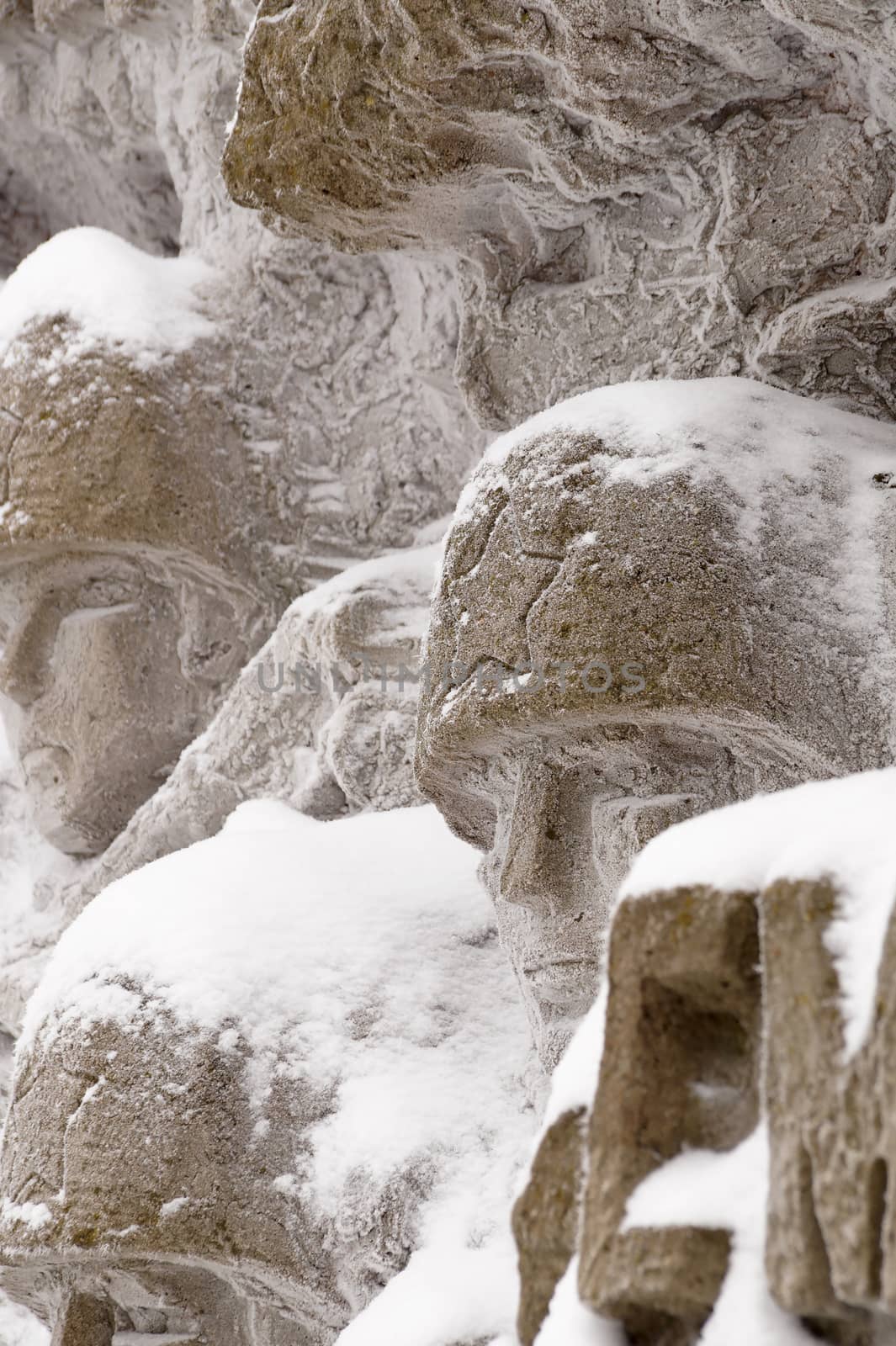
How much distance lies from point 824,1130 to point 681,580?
1.86 ft

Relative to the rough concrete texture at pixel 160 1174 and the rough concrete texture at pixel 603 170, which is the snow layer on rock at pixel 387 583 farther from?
the rough concrete texture at pixel 160 1174

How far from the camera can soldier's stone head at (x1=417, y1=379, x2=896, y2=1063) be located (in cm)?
108

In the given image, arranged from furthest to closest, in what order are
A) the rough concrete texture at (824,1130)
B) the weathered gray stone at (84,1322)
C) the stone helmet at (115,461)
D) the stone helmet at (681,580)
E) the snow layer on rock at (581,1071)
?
the stone helmet at (115,461), the weathered gray stone at (84,1322), the stone helmet at (681,580), the snow layer on rock at (581,1071), the rough concrete texture at (824,1130)

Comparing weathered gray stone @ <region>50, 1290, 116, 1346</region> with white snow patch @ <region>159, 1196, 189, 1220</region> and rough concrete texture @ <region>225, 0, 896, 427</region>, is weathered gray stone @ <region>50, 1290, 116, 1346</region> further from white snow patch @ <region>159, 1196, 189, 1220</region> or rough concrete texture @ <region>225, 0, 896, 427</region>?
rough concrete texture @ <region>225, 0, 896, 427</region>

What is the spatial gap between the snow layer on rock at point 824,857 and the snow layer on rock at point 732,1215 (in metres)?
0.09

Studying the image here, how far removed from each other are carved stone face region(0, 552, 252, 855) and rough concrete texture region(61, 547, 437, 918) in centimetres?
11

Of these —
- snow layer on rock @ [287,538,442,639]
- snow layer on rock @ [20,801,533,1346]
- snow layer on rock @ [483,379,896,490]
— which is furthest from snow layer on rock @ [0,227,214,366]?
snow layer on rock @ [483,379,896,490]

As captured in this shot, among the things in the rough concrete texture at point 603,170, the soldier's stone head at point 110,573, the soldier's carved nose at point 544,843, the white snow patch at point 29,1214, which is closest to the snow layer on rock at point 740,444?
the rough concrete texture at point 603,170

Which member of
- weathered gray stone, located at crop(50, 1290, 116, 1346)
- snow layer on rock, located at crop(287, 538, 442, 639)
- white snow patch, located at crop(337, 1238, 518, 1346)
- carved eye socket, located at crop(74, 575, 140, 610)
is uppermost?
snow layer on rock, located at crop(287, 538, 442, 639)

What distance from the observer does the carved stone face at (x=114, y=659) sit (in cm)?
203

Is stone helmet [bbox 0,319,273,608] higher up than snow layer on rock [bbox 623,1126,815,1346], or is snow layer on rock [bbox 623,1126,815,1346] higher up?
snow layer on rock [bbox 623,1126,815,1346]

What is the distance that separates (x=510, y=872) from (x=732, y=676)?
28 centimetres

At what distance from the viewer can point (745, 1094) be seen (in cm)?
65

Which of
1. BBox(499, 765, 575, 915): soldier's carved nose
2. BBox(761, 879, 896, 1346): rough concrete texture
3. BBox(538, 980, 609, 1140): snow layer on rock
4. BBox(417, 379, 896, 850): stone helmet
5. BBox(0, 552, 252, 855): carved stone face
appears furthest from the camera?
BBox(0, 552, 252, 855): carved stone face
